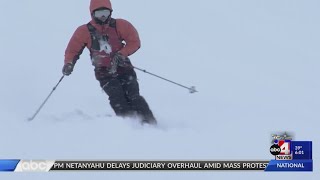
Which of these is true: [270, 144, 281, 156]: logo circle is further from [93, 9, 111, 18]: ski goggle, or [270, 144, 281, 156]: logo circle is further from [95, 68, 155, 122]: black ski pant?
[93, 9, 111, 18]: ski goggle

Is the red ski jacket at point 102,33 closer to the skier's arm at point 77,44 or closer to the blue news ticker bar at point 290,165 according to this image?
the skier's arm at point 77,44

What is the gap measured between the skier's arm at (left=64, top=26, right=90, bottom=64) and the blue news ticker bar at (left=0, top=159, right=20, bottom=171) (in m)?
2.33

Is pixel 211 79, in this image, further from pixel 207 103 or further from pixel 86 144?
pixel 86 144

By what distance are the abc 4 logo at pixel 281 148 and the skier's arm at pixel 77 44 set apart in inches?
135

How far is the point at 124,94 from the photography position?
1150cm

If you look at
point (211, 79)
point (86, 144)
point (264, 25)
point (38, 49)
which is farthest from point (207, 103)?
point (264, 25)

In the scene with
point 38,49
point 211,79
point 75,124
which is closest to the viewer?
point 75,124

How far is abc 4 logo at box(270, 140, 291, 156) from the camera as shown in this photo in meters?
9.76

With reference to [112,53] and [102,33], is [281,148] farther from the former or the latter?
[102,33]

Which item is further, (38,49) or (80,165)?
(38,49)

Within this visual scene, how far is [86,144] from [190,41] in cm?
1044

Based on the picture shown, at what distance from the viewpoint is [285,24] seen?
22.2 metres

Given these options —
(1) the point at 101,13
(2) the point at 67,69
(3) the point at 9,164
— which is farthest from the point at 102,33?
(3) the point at 9,164

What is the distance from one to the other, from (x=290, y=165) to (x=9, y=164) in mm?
3779
